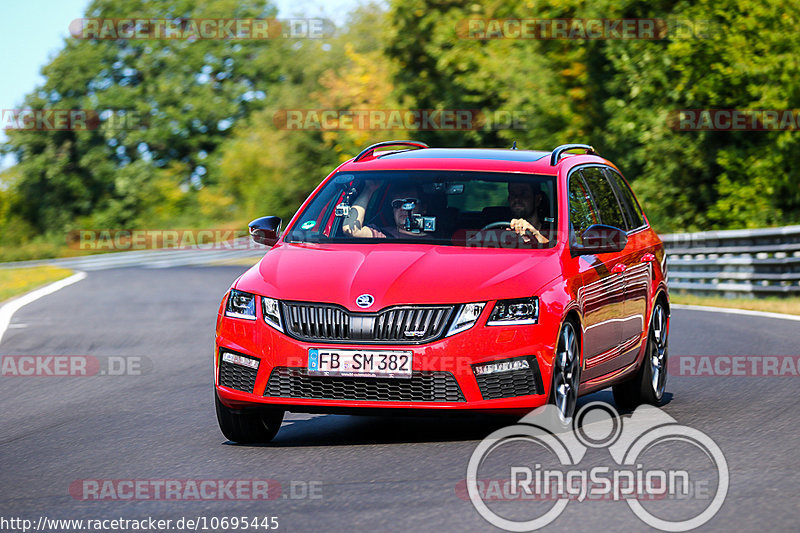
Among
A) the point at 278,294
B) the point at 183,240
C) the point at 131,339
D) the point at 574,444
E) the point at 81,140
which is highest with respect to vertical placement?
the point at 278,294

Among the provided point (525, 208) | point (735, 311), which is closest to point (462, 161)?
point (525, 208)

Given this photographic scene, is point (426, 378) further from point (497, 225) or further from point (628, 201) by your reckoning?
point (628, 201)

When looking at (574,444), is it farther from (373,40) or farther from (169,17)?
(373,40)

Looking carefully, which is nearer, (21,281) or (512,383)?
(512,383)

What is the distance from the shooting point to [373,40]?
85.1m

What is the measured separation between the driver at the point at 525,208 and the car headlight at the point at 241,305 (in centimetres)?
173

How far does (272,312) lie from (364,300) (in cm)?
53

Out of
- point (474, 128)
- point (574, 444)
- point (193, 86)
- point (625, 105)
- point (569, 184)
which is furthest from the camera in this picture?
point (193, 86)

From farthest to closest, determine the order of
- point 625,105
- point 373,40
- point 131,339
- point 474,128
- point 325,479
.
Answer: point 373,40 < point 474,128 < point 625,105 < point 131,339 < point 325,479

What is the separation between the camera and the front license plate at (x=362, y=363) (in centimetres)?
720

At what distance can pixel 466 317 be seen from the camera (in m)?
7.26

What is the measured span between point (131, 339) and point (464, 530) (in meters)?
10.4

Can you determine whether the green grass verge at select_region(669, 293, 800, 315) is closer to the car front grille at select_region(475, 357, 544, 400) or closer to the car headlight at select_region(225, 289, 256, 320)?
the car front grille at select_region(475, 357, 544, 400)

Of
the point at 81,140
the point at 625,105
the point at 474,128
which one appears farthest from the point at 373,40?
the point at 625,105
